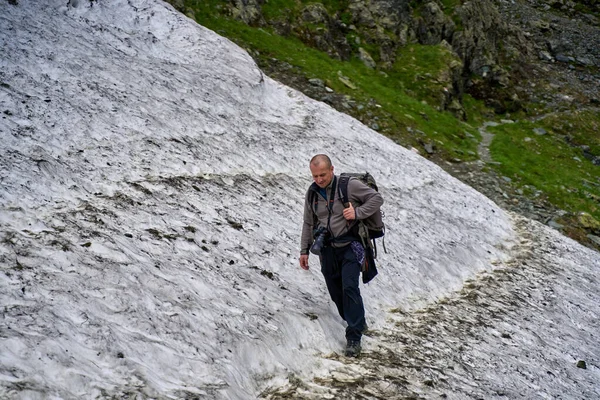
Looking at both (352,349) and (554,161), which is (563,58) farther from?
(352,349)

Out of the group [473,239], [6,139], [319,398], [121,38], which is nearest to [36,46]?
[121,38]

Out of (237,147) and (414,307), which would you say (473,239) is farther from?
(237,147)

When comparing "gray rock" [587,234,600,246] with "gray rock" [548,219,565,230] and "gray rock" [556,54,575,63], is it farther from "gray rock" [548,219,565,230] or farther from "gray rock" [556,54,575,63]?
"gray rock" [556,54,575,63]

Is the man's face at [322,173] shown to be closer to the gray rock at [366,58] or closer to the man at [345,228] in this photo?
the man at [345,228]

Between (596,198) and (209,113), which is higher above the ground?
(596,198)

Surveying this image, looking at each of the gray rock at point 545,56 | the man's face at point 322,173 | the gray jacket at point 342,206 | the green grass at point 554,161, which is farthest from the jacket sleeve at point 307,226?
the gray rock at point 545,56

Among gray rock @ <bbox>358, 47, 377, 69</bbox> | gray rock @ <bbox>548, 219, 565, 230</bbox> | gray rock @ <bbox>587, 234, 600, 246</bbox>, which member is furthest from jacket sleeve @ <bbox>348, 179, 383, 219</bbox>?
gray rock @ <bbox>358, 47, 377, 69</bbox>

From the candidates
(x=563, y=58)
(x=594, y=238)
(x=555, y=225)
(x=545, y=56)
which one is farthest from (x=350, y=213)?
(x=563, y=58)

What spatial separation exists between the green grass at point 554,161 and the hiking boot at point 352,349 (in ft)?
116

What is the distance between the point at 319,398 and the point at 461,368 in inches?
178

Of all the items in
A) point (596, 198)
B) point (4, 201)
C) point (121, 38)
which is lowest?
point (4, 201)

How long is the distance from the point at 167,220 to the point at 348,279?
493 cm

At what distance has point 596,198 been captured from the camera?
144ft

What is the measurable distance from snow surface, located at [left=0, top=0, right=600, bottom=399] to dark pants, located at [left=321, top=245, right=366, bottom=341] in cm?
81
